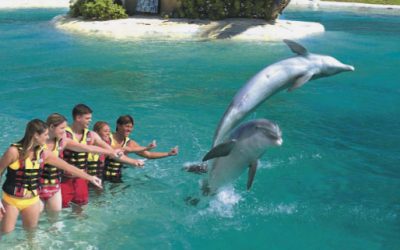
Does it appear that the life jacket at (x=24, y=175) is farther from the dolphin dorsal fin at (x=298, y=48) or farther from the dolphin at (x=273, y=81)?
the dolphin dorsal fin at (x=298, y=48)

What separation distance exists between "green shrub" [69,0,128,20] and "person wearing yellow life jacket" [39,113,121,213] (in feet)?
71.0

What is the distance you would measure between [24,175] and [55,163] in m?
0.36

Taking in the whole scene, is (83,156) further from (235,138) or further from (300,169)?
(300,169)

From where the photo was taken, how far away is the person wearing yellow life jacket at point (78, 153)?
19.3ft

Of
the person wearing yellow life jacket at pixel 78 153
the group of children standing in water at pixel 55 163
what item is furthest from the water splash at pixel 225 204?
the person wearing yellow life jacket at pixel 78 153

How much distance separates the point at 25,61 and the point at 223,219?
1317 centimetres

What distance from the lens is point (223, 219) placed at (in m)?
6.81

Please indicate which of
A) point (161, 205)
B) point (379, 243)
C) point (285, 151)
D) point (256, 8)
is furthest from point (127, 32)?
point (379, 243)

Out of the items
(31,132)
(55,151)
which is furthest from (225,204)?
(31,132)

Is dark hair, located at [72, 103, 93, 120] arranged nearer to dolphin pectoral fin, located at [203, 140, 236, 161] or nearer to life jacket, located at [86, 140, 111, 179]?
life jacket, located at [86, 140, 111, 179]

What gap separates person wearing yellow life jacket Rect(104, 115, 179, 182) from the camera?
6.51 meters

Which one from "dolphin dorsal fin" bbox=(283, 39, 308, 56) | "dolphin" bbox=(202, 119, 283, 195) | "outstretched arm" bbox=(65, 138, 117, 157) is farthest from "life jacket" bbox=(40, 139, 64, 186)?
"dolphin dorsal fin" bbox=(283, 39, 308, 56)

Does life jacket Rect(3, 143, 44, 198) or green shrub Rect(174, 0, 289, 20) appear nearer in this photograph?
life jacket Rect(3, 143, 44, 198)

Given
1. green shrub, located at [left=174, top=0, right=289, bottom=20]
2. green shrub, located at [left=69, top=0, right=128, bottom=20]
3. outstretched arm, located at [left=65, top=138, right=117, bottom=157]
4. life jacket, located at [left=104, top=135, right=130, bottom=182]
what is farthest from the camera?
green shrub, located at [left=69, top=0, right=128, bottom=20]
